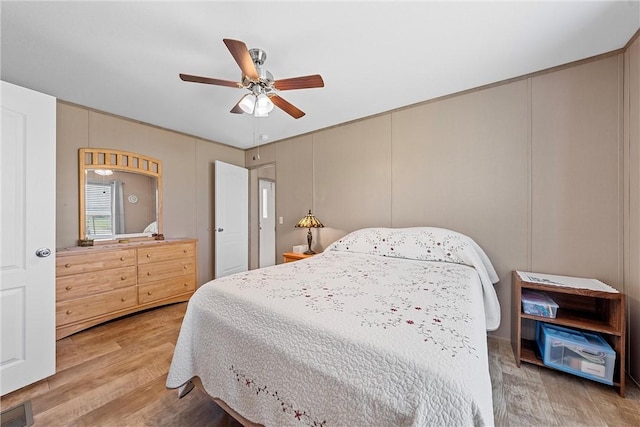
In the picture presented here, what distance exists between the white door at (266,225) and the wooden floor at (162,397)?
126 inches

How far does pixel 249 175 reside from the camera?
15.1 ft

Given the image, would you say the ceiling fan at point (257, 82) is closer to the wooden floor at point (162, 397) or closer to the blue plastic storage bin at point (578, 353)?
the wooden floor at point (162, 397)

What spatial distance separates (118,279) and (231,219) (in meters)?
1.77

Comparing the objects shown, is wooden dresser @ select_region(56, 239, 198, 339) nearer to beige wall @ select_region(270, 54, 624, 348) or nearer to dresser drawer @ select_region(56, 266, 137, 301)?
dresser drawer @ select_region(56, 266, 137, 301)

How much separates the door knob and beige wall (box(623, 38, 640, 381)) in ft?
13.5

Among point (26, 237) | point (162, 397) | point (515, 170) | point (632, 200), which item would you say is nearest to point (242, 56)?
point (26, 237)

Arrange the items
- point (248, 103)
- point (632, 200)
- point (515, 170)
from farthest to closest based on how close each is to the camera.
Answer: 1. point (515, 170)
2. point (248, 103)
3. point (632, 200)

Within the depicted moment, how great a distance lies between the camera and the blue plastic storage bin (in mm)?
1602

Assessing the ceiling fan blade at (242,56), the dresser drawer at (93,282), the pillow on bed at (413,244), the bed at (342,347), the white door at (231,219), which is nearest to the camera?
the bed at (342,347)

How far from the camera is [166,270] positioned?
3107mm

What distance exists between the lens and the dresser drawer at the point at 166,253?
9.55ft

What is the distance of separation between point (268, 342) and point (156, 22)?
206cm

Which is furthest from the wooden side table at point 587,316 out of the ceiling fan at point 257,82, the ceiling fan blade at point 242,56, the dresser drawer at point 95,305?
the dresser drawer at point 95,305

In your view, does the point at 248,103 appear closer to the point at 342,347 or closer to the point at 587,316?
the point at 342,347
